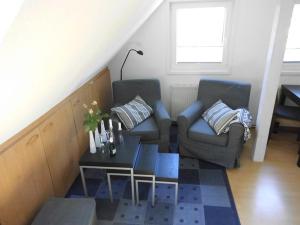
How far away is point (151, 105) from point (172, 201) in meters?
1.38

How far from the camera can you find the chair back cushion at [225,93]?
9.09 ft

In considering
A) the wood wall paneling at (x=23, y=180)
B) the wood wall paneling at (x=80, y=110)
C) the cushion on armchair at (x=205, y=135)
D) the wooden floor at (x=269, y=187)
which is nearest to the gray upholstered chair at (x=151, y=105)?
the cushion on armchair at (x=205, y=135)

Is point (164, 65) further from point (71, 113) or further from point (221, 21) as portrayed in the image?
point (71, 113)

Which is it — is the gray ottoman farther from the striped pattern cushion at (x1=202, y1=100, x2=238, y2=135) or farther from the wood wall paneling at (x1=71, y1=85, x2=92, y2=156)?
the striped pattern cushion at (x1=202, y1=100, x2=238, y2=135)

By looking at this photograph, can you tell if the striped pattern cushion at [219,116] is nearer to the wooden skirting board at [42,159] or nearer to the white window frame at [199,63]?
the white window frame at [199,63]

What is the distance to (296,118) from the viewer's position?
8.84ft

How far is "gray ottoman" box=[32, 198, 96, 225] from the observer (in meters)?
1.44

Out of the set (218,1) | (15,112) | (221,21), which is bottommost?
(15,112)

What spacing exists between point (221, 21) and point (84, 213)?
9.50 feet

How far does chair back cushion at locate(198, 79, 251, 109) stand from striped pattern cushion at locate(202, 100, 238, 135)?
125mm

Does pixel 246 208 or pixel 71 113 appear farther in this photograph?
pixel 71 113

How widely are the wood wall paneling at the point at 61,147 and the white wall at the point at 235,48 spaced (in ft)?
4.81

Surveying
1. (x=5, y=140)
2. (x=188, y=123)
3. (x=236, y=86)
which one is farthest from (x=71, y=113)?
(x=236, y=86)

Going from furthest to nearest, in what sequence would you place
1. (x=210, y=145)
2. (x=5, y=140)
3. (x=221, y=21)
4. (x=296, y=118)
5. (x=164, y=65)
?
(x=164, y=65) < (x=221, y=21) < (x=296, y=118) < (x=210, y=145) < (x=5, y=140)
